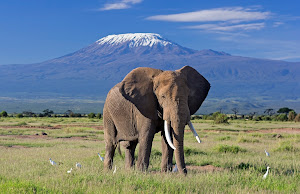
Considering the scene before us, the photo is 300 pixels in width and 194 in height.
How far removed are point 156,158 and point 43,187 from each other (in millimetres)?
7276

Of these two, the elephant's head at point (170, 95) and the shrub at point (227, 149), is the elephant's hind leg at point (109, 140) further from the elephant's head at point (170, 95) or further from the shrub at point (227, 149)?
the shrub at point (227, 149)

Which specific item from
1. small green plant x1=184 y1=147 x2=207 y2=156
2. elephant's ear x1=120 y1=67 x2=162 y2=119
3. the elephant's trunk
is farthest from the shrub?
the elephant's trunk

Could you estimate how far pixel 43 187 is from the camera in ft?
28.3

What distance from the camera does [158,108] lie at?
36.1 ft

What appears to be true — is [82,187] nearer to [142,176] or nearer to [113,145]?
[142,176]

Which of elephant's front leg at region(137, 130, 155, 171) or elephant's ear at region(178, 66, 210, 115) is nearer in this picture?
elephant's front leg at region(137, 130, 155, 171)

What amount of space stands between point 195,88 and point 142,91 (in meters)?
1.30

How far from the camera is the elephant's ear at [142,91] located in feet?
36.1

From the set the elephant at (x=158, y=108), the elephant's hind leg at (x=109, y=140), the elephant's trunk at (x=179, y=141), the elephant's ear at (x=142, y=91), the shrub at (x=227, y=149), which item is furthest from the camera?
the shrub at (x=227, y=149)

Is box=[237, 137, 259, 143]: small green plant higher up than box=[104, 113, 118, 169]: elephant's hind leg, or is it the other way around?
box=[104, 113, 118, 169]: elephant's hind leg

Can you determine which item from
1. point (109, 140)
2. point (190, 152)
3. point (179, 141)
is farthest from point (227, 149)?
point (179, 141)

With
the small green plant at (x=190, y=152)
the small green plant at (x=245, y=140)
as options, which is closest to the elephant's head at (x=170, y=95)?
the small green plant at (x=190, y=152)

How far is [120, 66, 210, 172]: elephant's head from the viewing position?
10.2m

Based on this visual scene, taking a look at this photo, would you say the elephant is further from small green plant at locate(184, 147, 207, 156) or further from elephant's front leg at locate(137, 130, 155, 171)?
small green plant at locate(184, 147, 207, 156)
